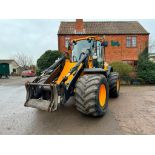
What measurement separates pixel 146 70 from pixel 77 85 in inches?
465

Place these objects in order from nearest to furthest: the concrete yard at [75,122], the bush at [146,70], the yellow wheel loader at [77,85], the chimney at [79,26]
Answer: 1. the concrete yard at [75,122]
2. the yellow wheel loader at [77,85]
3. the bush at [146,70]
4. the chimney at [79,26]

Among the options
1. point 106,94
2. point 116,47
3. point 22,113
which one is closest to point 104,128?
point 106,94

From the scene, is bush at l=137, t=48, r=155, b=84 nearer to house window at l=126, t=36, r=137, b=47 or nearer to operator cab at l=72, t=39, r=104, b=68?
house window at l=126, t=36, r=137, b=47

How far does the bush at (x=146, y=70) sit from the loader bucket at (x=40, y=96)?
11.6 metres

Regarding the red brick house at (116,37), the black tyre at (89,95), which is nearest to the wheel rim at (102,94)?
the black tyre at (89,95)

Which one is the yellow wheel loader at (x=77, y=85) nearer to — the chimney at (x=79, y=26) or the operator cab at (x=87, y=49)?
the operator cab at (x=87, y=49)

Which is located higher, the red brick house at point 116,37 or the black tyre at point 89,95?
the red brick house at point 116,37

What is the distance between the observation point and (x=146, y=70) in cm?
1473

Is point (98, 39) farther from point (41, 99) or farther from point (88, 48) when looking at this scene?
point (41, 99)

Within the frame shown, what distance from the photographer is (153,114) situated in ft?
17.8

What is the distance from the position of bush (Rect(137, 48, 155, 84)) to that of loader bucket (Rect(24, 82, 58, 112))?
38.0 feet

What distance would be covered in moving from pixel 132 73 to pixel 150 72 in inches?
58.0

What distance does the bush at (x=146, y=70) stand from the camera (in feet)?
47.3

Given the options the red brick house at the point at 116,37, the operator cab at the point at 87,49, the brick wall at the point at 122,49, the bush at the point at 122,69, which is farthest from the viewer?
the brick wall at the point at 122,49
